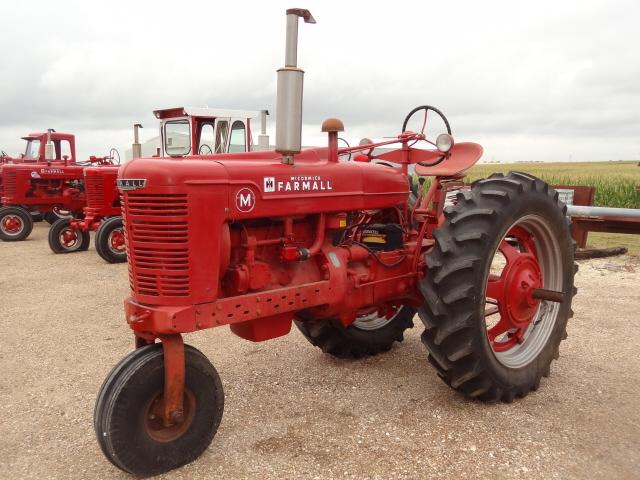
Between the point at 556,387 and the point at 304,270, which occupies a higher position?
the point at 304,270

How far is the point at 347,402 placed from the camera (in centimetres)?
337

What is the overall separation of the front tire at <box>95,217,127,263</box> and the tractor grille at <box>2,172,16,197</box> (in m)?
4.38

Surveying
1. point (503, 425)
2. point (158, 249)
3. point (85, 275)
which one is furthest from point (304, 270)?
point (85, 275)

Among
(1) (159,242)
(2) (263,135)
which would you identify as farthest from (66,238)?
(1) (159,242)

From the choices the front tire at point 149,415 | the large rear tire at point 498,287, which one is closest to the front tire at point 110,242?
the front tire at point 149,415

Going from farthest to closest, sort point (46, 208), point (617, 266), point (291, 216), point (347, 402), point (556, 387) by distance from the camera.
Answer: point (46, 208)
point (617, 266)
point (556, 387)
point (347, 402)
point (291, 216)

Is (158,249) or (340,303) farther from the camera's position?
(340,303)

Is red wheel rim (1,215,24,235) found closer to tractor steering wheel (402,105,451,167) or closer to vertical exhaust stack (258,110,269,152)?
vertical exhaust stack (258,110,269,152)

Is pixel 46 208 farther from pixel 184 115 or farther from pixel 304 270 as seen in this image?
pixel 304 270

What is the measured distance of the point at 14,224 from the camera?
38.2 ft

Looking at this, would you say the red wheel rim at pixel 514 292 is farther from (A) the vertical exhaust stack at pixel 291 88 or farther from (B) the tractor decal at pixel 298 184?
(A) the vertical exhaust stack at pixel 291 88

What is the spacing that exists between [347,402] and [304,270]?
89 centimetres

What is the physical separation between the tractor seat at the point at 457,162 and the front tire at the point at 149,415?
2.03 m

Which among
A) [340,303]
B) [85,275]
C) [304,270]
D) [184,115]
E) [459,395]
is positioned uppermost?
[184,115]
